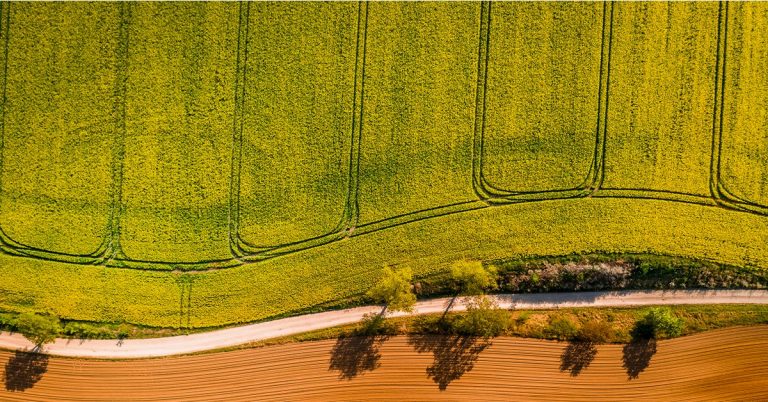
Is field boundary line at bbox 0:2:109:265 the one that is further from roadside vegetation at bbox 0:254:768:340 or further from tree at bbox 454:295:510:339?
tree at bbox 454:295:510:339

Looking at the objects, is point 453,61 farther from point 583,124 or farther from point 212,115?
point 212,115

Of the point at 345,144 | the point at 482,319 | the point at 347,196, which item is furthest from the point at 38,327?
the point at 482,319

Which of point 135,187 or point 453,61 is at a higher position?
point 453,61

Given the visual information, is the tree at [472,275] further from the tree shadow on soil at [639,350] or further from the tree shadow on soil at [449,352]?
the tree shadow on soil at [639,350]

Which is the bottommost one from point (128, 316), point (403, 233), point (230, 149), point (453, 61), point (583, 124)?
point (128, 316)

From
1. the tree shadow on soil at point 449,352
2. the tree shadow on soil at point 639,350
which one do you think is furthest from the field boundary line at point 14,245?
the tree shadow on soil at point 639,350

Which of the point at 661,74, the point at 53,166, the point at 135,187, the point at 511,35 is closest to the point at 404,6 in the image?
the point at 511,35
